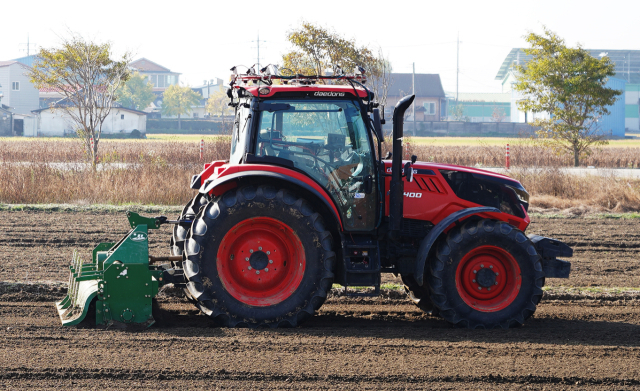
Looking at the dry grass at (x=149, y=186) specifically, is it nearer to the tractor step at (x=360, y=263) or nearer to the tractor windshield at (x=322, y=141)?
the tractor windshield at (x=322, y=141)

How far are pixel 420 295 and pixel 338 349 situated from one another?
1.60 meters

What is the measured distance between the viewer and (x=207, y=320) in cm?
562

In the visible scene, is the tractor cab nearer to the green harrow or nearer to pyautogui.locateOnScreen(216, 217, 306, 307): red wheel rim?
pyautogui.locateOnScreen(216, 217, 306, 307): red wheel rim

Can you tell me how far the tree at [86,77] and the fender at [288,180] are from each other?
15.1 meters

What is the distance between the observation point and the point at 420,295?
6.12m

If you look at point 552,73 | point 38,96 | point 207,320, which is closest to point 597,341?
point 207,320

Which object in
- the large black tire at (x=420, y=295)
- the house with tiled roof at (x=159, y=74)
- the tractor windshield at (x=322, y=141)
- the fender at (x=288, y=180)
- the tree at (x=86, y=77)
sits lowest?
the large black tire at (x=420, y=295)

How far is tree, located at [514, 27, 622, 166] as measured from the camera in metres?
21.5

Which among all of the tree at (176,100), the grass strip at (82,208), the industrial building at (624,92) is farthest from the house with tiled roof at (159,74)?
the grass strip at (82,208)

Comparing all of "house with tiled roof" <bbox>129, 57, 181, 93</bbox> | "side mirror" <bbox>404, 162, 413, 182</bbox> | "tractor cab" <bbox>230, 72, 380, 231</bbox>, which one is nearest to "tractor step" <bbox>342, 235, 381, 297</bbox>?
"tractor cab" <bbox>230, 72, 380, 231</bbox>

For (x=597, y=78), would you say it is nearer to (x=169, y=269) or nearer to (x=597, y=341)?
(x=597, y=341)

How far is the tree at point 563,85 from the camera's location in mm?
21547

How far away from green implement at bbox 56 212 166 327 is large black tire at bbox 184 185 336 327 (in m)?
0.38

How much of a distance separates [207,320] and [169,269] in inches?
23.2
